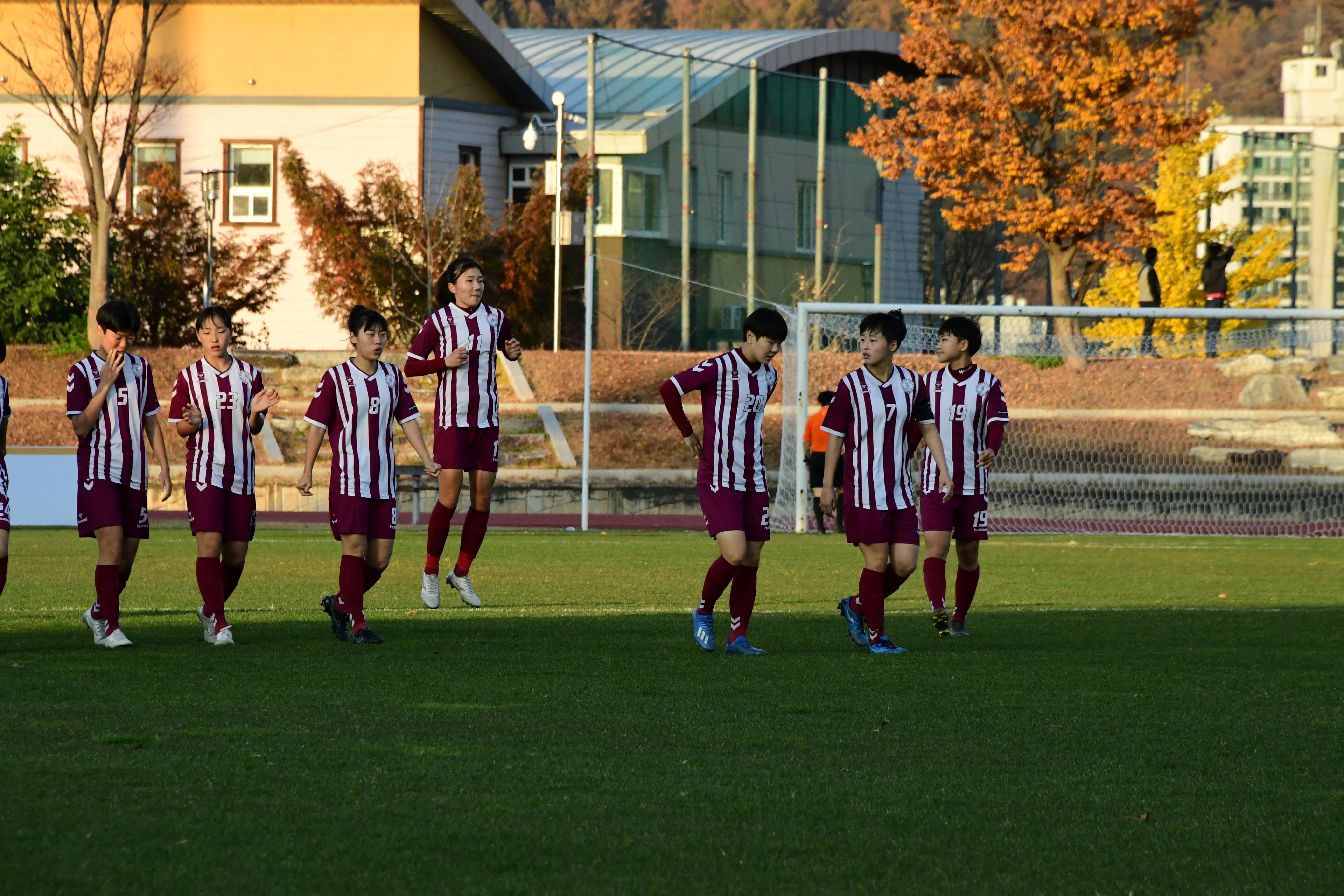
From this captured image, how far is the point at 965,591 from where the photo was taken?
9867 mm

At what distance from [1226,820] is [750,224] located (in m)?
33.4

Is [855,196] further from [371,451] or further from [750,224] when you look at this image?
[371,451]

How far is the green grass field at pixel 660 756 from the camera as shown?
4.27 m

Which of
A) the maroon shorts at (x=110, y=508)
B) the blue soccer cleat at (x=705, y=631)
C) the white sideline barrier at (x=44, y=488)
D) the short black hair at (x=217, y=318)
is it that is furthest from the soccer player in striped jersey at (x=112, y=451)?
the white sideline barrier at (x=44, y=488)

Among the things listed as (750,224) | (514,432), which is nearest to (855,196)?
(750,224)

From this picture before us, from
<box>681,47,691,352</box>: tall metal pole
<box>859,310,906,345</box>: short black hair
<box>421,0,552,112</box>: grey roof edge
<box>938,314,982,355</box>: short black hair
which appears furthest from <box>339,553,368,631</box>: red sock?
<box>421,0,552,112</box>: grey roof edge

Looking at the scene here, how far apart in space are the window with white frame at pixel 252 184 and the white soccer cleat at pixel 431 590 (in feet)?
92.9

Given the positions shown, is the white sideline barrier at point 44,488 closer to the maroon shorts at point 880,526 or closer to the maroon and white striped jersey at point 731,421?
the maroon and white striped jersey at point 731,421

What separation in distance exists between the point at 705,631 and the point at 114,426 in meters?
3.19

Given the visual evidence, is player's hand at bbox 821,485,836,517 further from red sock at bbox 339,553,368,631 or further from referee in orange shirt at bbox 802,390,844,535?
referee in orange shirt at bbox 802,390,844,535

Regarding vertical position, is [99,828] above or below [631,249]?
below

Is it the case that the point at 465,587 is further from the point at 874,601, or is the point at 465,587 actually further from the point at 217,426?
the point at 874,601

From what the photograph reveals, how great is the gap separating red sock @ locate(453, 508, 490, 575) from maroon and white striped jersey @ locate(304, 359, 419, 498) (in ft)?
5.32

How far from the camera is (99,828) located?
4500 millimetres
